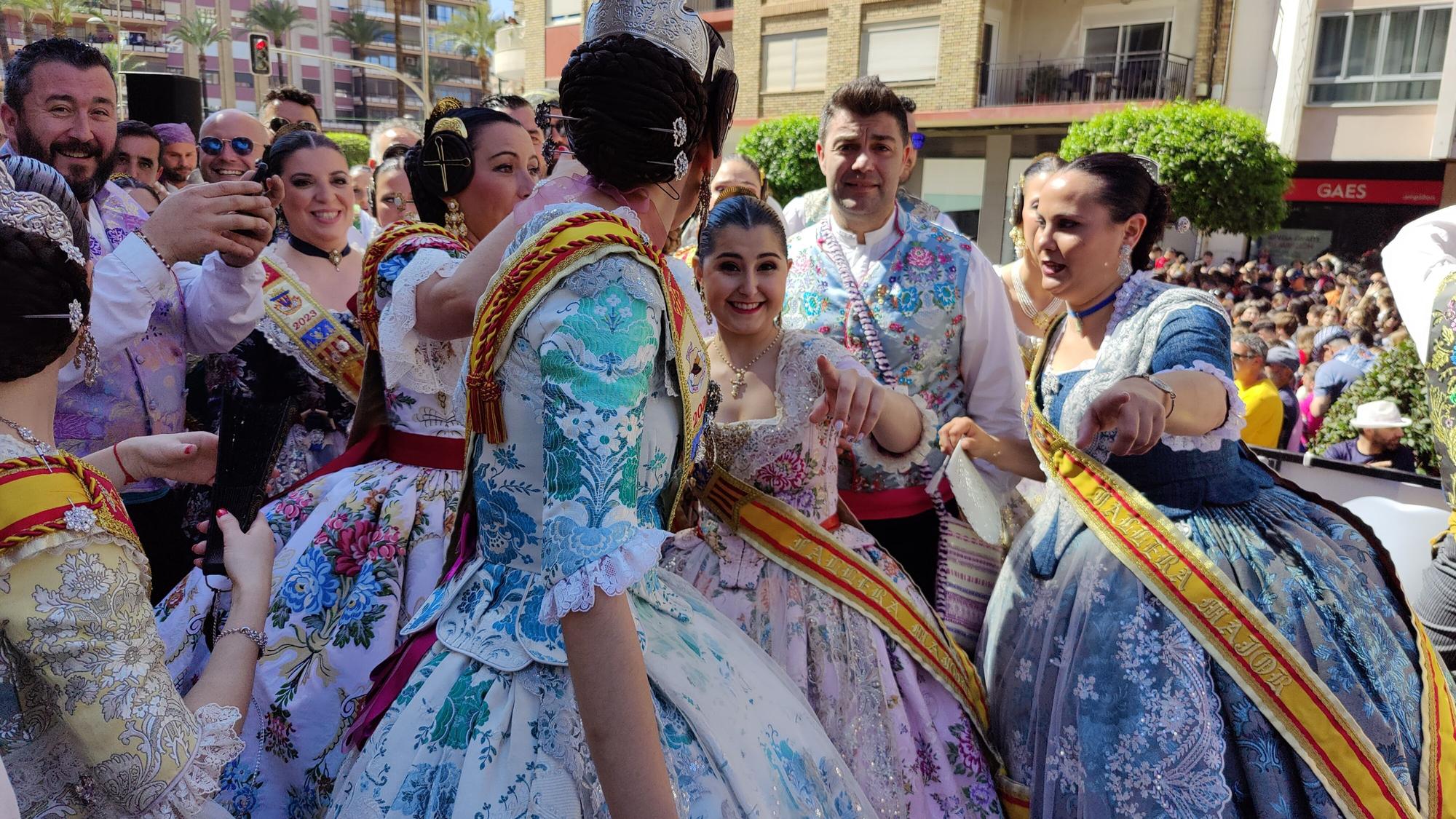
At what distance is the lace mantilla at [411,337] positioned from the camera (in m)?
2.02

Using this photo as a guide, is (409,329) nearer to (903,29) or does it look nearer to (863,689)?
(863,689)

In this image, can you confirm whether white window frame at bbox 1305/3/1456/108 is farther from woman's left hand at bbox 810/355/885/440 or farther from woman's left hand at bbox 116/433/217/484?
woman's left hand at bbox 116/433/217/484

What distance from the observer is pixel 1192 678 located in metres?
2.28

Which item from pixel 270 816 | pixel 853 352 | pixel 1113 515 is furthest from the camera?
pixel 853 352

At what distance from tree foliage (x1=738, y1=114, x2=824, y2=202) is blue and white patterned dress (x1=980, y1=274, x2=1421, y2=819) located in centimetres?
1906

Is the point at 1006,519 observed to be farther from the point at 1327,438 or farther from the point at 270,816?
the point at 1327,438

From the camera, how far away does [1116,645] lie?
92.9 inches

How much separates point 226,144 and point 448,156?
2.59 m

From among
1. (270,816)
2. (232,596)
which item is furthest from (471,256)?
(270,816)

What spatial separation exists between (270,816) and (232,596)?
63cm

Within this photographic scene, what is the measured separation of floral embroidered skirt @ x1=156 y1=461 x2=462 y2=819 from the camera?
2014 mm

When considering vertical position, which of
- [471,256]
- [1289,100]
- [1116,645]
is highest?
[1289,100]

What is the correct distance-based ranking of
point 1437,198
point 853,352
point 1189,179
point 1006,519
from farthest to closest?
point 1437,198 < point 1189,179 < point 853,352 < point 1006,519

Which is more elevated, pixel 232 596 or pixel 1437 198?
pixel 1437 198
